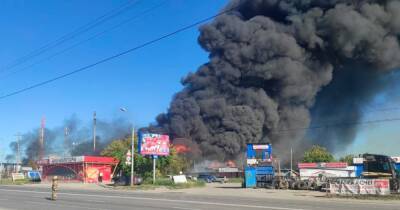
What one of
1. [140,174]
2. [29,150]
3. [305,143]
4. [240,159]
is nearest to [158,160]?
[140,174]

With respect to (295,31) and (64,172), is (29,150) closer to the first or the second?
(64,172)

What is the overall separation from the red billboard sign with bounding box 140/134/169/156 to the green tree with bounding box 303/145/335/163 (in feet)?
152

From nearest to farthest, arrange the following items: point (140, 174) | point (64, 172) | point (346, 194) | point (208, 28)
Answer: point (346, 194)
point (140, 174)
point (208, 28)
point (64, 172)

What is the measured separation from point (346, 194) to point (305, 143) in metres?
63.8

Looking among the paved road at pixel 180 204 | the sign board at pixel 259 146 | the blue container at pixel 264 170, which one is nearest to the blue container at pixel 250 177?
the blue container at pixel 264 170

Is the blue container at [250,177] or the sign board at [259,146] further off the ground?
the sign board at [259,146]

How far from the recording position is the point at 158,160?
183ft

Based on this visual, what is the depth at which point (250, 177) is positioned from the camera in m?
42.8

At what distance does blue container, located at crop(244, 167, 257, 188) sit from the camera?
42.7m

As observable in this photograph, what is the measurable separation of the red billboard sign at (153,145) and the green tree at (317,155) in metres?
46.3

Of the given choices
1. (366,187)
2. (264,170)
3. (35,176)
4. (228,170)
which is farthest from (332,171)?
(35,176)

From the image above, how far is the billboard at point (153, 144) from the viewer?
4941 cm

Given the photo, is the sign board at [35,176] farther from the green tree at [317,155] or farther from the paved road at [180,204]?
the paved road at [180,204]

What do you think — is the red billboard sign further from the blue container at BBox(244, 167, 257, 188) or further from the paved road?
the paved road
